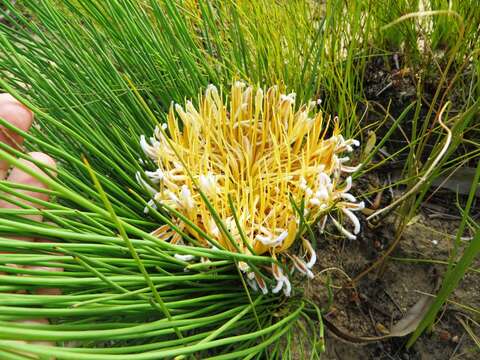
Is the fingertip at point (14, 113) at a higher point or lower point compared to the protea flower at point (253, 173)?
higher

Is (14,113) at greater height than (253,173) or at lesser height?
greater

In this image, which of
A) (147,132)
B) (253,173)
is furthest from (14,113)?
(253,173)

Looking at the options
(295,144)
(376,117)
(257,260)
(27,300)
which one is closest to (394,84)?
(376,117)

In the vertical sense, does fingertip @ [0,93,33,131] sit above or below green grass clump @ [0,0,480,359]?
above

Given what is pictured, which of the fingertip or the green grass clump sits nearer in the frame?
the green grass clump

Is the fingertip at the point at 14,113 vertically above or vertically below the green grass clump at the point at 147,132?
above

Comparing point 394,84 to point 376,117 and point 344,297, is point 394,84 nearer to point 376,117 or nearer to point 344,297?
point 376,117

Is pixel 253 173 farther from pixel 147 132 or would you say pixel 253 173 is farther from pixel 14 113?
pixel 14 113

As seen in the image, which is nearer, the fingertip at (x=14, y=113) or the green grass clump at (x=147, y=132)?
the green grass clump at (x=147, y=132)
